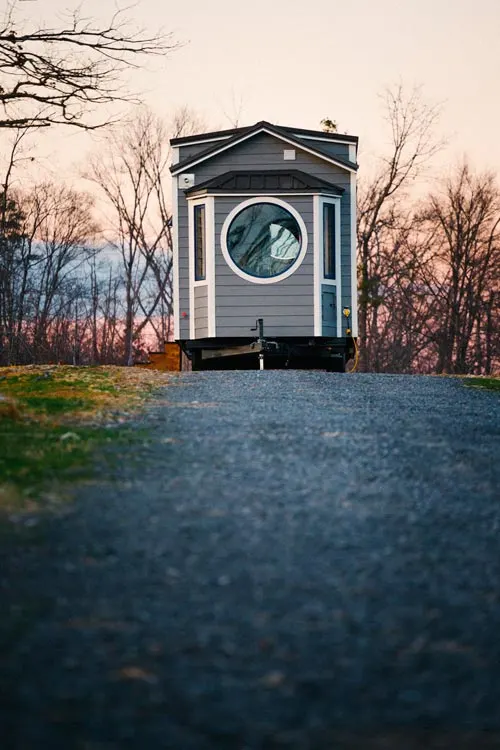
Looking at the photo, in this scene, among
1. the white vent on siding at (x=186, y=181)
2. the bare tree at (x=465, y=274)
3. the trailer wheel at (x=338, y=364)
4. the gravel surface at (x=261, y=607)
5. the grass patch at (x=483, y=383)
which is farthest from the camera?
the bare tree at (x=465, y=274)

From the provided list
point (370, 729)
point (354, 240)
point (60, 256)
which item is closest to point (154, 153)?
point (60, 256)

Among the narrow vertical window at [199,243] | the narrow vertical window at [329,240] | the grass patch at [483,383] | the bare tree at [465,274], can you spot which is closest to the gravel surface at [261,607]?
the grass patch at [483,383]

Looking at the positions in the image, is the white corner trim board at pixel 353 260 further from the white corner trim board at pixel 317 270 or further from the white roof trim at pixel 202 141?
the white roof trim at pixel 202 141

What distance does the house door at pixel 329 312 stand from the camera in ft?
53.3

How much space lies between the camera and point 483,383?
11930 mm

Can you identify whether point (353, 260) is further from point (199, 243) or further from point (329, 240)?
point (199, 243)

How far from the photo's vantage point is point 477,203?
113 feet

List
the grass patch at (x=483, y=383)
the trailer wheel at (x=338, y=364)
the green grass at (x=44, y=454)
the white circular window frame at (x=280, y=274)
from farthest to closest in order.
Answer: the trailer wheel at (x=338, y=364) → the white circular window frame at (x=280, y=274) → the grass patch at (x=483, y=383) → the green grass at (x=44, y=454)

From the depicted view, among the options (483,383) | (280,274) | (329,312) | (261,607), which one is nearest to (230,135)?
(280,274)

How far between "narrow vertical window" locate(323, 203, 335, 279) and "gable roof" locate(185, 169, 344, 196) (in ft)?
1.14

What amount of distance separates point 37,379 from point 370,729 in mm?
8208

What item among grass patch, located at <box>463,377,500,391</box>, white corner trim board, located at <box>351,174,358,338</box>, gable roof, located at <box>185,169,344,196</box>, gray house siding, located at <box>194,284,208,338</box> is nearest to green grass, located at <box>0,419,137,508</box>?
grass patch, located at <box>463,377,500,391</box>

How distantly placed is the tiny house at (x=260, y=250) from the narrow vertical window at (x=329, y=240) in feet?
0.06

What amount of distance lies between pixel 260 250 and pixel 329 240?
1.27 meters
